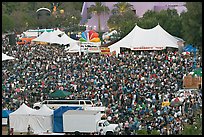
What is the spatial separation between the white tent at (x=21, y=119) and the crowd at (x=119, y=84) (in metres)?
2.75

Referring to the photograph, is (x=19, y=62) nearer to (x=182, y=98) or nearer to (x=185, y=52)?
(x=185, y=52)

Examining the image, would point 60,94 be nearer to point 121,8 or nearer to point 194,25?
point 194,25

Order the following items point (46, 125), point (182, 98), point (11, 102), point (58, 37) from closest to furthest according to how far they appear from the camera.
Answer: point (46, 125) < point (182, 98) < point (11, 102) < point (58, 37)

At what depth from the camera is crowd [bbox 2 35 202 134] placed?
73.9ft

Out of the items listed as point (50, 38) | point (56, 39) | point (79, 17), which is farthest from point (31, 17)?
point (56, 39)

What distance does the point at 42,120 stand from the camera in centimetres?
2205

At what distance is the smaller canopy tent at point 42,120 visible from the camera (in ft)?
72.2

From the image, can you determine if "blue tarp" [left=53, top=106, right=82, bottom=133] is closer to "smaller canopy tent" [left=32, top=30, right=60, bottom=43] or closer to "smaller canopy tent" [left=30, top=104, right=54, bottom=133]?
"smaller canopy tent" [left=30, top=104, right=54, bottom=133]

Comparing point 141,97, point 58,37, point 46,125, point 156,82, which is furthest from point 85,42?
point 46,125

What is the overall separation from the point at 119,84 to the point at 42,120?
22.8 ft

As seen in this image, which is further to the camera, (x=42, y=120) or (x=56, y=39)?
(x=56, y=39)

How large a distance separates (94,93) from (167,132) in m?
7.23

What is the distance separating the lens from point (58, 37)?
49.3 meters

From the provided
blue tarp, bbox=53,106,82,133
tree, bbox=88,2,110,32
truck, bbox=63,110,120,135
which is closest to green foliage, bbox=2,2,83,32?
tree, bbox=88,2,110,32
